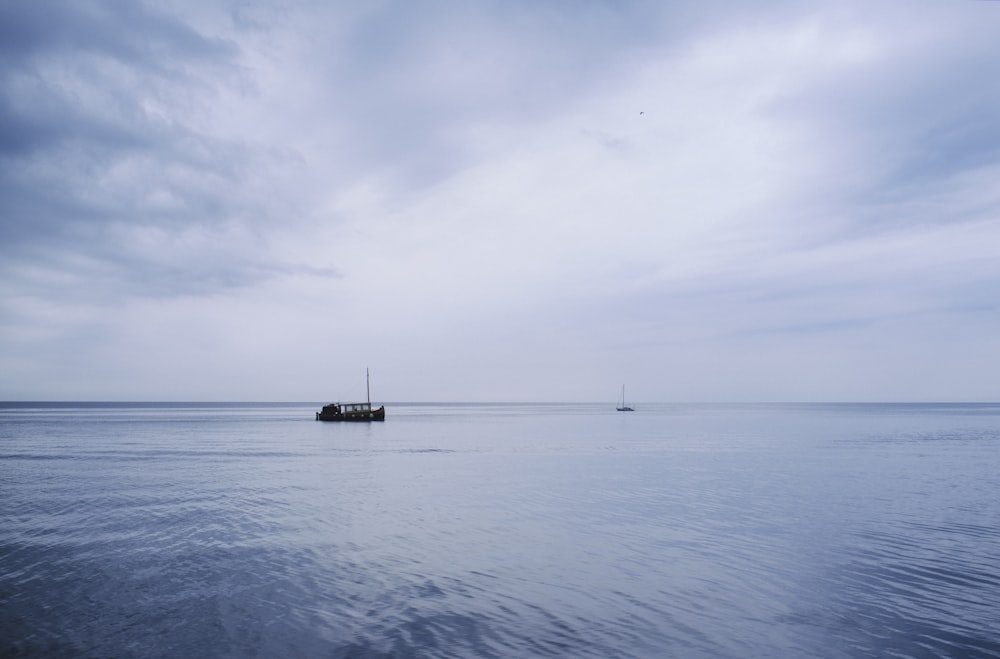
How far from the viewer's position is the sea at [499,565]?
13.5 meters

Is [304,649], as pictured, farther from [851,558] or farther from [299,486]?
[299,486]

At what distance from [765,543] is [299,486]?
87.6 feet

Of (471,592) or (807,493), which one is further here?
(807,493)

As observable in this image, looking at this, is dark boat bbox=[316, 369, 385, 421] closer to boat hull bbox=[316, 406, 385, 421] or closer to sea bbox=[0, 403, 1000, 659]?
boat hull bbox=[316, 406, 385, 421]

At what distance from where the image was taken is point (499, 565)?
19406mm

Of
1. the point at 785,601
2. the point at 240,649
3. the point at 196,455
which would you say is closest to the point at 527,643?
the point at 240,649

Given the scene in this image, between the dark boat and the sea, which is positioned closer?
the sea

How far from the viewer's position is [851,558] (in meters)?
20.5

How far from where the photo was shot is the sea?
13.5m

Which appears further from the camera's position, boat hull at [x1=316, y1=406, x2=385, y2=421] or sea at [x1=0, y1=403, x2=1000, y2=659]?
boat hull at [x1=316, y1=406, x2=385, y2=421]

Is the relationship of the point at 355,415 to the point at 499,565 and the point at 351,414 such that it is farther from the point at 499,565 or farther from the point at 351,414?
the point at 499,565

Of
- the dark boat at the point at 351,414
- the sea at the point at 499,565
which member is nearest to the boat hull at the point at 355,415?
the dark boat at the point at 351,414

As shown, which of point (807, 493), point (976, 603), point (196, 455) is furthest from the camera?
point (196, 455)

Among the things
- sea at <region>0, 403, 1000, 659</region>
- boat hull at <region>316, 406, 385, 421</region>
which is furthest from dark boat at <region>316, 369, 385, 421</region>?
sea at <region>0, 403, 1000, 659</region>
